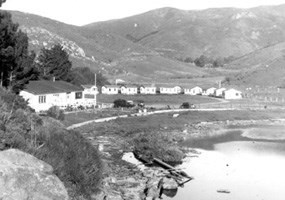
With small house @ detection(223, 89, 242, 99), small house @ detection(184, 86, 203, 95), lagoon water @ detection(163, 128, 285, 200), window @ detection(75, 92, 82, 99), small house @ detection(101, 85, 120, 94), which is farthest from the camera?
small house @ detection(184, 86, 203, 95)

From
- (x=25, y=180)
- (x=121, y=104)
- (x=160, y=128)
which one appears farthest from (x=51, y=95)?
(x=25, y=180)

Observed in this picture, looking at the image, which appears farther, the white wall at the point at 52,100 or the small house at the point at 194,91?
the small house at the point at 194,91

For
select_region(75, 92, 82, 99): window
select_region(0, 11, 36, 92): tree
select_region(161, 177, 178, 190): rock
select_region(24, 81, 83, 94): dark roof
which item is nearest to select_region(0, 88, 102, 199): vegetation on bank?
select_region(161, 177, 178, 190): rock

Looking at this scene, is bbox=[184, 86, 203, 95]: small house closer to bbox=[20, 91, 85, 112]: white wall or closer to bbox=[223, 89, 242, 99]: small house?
bbox=[223, 89, 242, 99]: small house

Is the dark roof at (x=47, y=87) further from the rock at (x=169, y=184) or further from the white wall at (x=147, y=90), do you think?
the white wall at (x=147, y=90)

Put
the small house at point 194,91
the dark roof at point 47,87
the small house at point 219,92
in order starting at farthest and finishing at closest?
the small house at point 194,91, the small house at point 219,92, the dark roof at point 47,87

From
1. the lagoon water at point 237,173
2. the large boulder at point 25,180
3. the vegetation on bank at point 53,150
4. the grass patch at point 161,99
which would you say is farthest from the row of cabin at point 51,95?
the large boulder at point 25,180

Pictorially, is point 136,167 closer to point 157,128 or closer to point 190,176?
point 190,176
